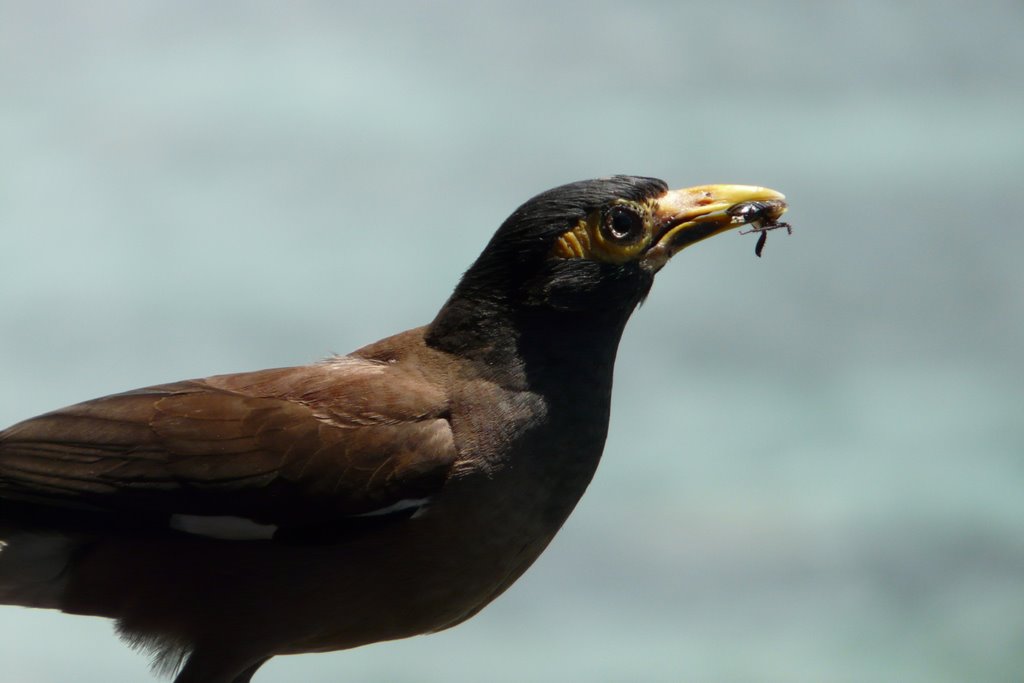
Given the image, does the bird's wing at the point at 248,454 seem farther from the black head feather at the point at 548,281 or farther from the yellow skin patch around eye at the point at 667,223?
the yellow skin patch around eye at the point at 667,223

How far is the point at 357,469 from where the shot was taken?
3.84 m

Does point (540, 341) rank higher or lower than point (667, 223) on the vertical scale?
lower

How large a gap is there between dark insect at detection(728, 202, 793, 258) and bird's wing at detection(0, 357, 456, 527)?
1183 mm

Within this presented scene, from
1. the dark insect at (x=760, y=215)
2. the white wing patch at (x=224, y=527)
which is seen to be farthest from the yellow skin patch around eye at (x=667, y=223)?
the white wing patch at (x=224, y=527)

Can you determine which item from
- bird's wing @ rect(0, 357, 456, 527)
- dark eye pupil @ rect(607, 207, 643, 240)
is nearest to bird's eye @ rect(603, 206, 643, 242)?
dark eye pupil @ rect(607, 207, 643, 240)

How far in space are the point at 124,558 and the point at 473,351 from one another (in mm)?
1265

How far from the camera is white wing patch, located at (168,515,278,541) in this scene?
149 inches

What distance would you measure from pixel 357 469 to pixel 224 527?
432 mm

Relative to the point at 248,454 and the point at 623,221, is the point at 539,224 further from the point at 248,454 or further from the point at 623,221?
the point at 248,454

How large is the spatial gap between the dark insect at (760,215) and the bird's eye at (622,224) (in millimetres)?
334

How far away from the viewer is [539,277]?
412 cm

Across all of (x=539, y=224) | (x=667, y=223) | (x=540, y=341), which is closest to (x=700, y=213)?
(x=667, y=223)

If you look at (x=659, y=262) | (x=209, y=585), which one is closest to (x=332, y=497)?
(x=209, y=585)

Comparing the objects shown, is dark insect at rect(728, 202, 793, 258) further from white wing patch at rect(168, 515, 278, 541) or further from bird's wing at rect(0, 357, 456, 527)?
white wing patch at rect(168, 515, 278, 541)
